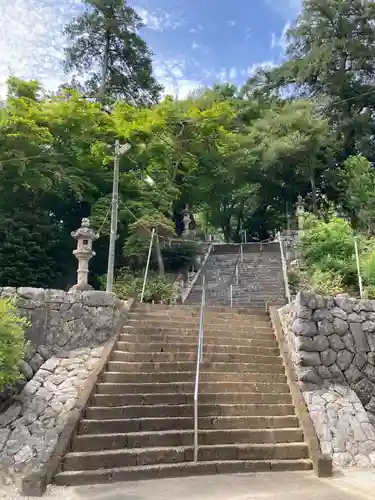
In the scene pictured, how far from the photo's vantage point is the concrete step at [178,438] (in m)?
5.74

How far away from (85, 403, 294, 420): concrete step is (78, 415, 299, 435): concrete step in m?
0.12

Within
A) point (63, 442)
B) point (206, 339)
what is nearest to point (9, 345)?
point (63, 442)

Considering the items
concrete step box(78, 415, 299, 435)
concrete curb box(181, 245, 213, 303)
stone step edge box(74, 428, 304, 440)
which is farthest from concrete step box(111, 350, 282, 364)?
concrete curb box(181, 245, 213, 303)

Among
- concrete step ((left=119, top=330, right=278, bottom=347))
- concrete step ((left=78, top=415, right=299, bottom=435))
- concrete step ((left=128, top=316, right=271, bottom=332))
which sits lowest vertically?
concrete step ((left=78, top=415, right=299, bottom=435))

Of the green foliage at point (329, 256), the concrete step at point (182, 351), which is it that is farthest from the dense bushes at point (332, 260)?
the concrete step at point (182, 351)

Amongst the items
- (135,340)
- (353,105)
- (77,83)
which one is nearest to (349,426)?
(135,340)

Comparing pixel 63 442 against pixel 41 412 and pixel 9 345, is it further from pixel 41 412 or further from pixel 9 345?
pixel 9 345

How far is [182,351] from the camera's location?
7.89 metres

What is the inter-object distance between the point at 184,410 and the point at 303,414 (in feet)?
5.96

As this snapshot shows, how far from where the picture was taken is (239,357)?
7938mm

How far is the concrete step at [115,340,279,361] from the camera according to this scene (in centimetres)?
757

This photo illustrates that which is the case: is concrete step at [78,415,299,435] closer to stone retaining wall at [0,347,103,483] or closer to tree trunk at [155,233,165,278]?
stone retaining wall at [0,347,103,483]

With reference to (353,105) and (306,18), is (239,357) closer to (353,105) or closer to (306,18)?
(353,105)

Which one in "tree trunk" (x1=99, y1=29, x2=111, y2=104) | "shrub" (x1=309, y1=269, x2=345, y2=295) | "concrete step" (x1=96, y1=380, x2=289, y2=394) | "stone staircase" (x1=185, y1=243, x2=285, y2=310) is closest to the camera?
"concrete step" (x1=96, y1=380, x2=289, y2=394)
